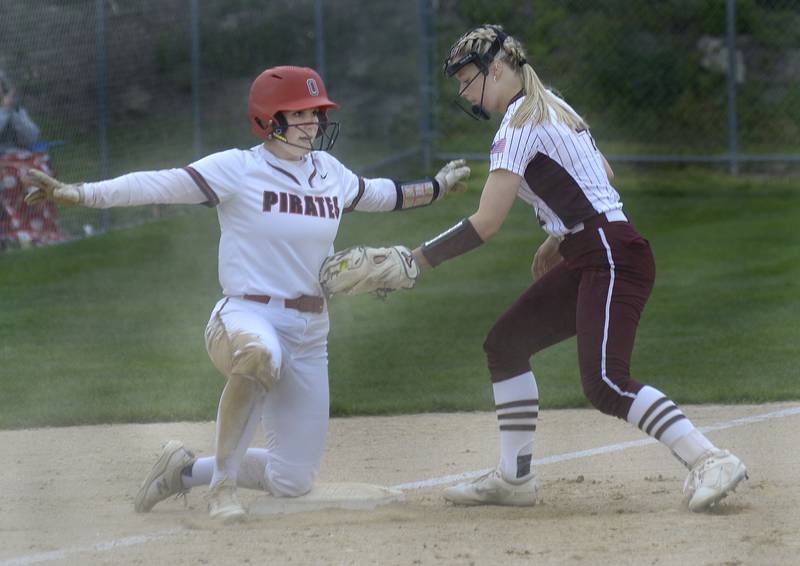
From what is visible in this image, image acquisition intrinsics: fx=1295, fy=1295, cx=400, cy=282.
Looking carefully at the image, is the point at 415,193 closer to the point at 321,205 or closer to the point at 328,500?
the point at 321,205

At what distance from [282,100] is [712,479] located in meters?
2.00

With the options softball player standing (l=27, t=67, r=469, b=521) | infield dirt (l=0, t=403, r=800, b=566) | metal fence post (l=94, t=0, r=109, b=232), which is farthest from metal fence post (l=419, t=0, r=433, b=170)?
softball player standing (l=27, t=67, r=469, b=521)

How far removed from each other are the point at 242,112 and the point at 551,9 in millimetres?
3876

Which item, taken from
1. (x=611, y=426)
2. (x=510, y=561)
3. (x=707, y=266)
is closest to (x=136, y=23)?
(x=707, y=266)

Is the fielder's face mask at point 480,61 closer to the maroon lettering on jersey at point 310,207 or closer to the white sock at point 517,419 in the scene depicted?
the maroon lettering on jersey at point 310,207

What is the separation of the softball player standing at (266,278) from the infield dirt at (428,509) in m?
0.23

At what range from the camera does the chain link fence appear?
13.9 metres

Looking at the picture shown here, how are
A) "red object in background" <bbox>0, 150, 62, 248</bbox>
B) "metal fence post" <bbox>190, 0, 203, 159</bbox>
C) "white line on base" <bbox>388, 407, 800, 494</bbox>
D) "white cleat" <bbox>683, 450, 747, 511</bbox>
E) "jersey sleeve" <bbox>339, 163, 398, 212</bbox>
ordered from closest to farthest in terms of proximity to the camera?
1. "white cleat" <bbox>683, 450, 747, 511</bbox>
2. "jersey sleeve" <bbox>339, 163, 398, 212</bbox>
3. "white line on base" <bbox>388, 407, 800, 494</bbox>
4. "red object in background" <bbox>0, 150, 62, 248</bbox>
5. "metal fence post" <bbox>190, 0, 203, 159</bbox>

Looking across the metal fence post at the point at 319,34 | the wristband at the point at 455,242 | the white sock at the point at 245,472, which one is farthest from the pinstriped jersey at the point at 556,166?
the metal fence post at the point at 319,34

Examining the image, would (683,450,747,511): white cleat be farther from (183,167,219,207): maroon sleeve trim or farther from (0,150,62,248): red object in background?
(0,150,62,248): red object in background

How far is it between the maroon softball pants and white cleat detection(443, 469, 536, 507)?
0.39 m

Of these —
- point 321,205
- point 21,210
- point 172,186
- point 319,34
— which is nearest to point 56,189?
point 172,186

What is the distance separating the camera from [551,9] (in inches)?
600

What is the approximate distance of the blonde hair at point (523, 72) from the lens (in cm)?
461
